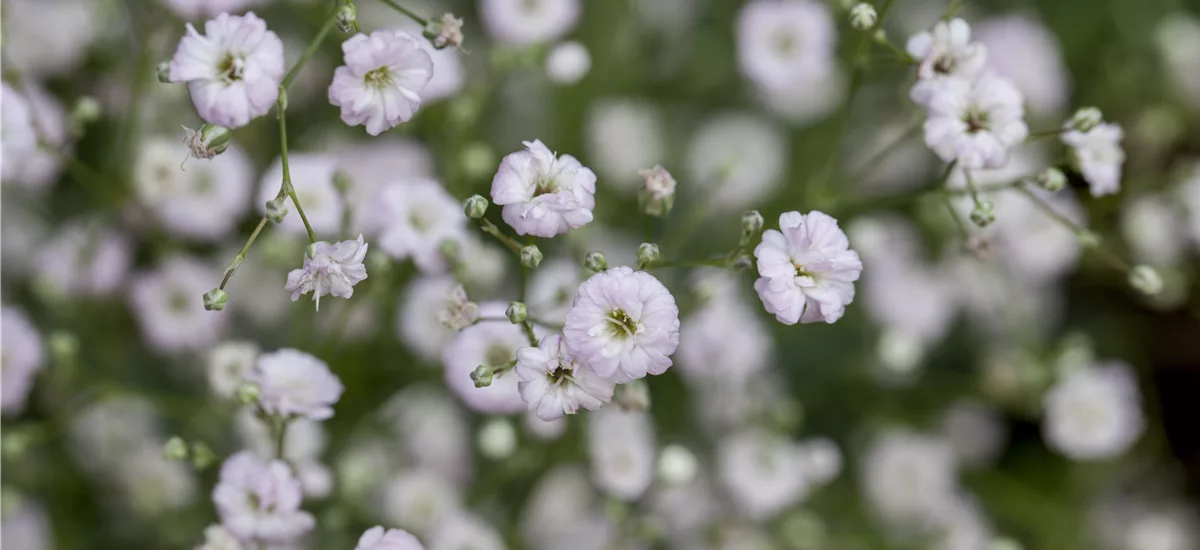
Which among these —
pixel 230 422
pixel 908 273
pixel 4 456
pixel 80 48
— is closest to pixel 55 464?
pixel 4 456

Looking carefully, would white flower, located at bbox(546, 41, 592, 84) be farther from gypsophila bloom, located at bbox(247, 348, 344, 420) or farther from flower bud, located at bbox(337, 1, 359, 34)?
gypsophila bloom, located at bbox(247, 348, 344, 420)

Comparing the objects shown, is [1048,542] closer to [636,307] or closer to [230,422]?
[636,307]

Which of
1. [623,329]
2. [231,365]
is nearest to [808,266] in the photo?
[623,329]

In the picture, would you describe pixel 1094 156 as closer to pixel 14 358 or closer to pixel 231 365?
pixel 231 365

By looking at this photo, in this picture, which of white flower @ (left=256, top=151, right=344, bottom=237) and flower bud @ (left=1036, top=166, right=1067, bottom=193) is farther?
white flower @ (left=256, top=151, right=344, bottom=237)

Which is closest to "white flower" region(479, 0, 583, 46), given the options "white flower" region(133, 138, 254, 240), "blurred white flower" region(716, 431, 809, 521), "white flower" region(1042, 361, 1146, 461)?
"white flower" region(133, 138, 254, 240)

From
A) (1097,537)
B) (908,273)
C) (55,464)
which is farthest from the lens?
(1097,537)
